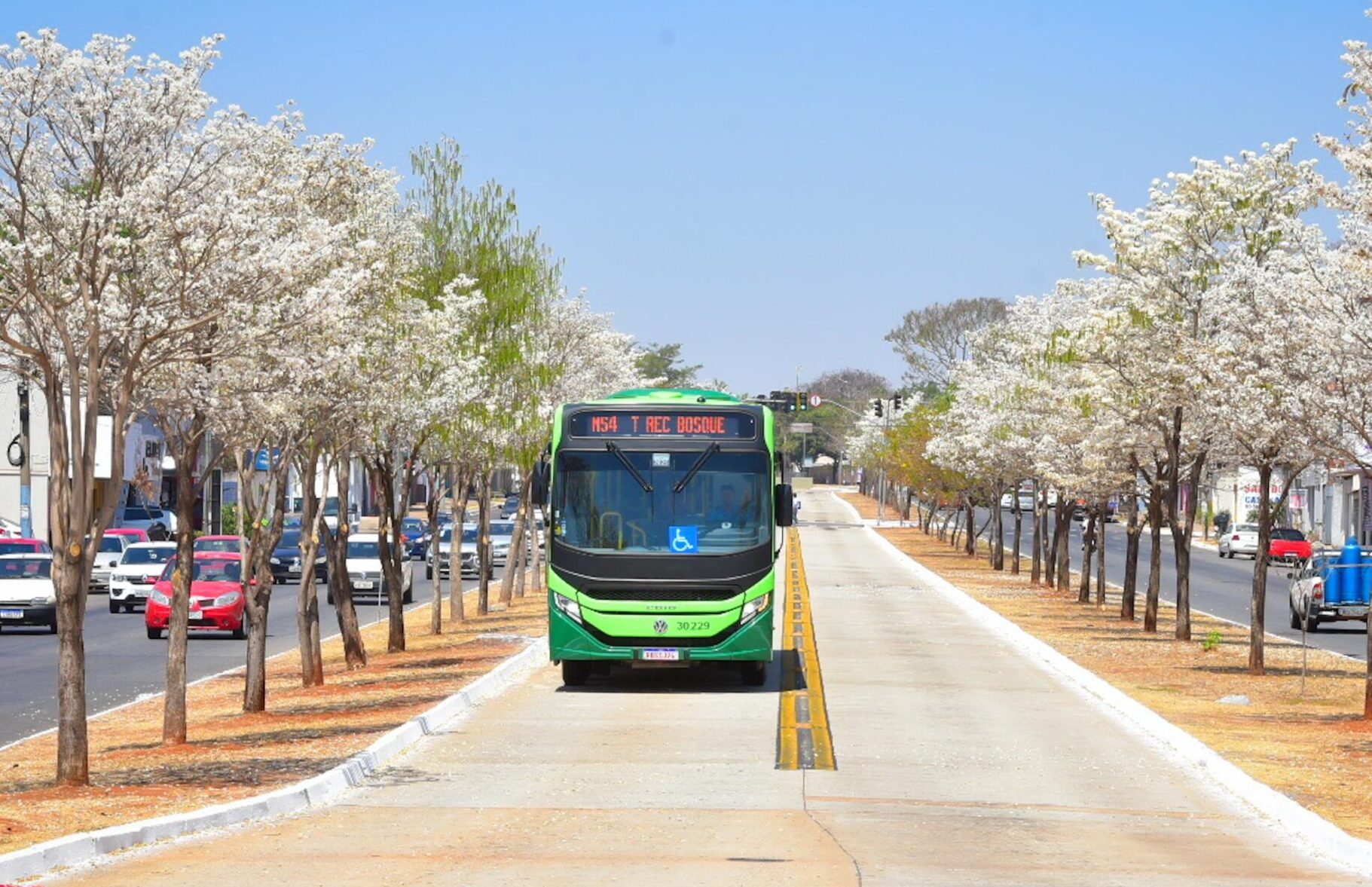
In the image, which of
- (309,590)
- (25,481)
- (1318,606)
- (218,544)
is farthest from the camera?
(25,481)

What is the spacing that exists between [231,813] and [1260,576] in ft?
57.9

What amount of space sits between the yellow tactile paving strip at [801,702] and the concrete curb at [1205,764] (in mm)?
3241

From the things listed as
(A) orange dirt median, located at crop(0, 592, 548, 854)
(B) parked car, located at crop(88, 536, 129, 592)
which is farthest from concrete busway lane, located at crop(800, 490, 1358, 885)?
(B) parked car, located at crop(88, 536, 129, 592)

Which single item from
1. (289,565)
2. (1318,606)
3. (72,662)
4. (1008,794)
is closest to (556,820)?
(1008,794)

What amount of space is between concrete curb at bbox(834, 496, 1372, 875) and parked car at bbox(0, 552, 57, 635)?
18200 millimetres

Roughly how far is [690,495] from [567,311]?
31.1m

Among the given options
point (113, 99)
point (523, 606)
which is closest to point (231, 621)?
point (523, 606)

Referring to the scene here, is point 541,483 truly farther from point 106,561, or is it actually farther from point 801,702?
point 106,561

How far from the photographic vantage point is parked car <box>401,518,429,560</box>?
64.7 metres

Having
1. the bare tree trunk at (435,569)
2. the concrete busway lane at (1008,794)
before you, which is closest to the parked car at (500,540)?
the bare tree trunk at (435,569)

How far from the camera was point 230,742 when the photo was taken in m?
19.4

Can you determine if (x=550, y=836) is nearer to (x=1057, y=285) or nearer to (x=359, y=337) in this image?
(x=359, y=337)

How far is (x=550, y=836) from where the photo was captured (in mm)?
12383

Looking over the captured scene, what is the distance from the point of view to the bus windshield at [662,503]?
73.3ft
